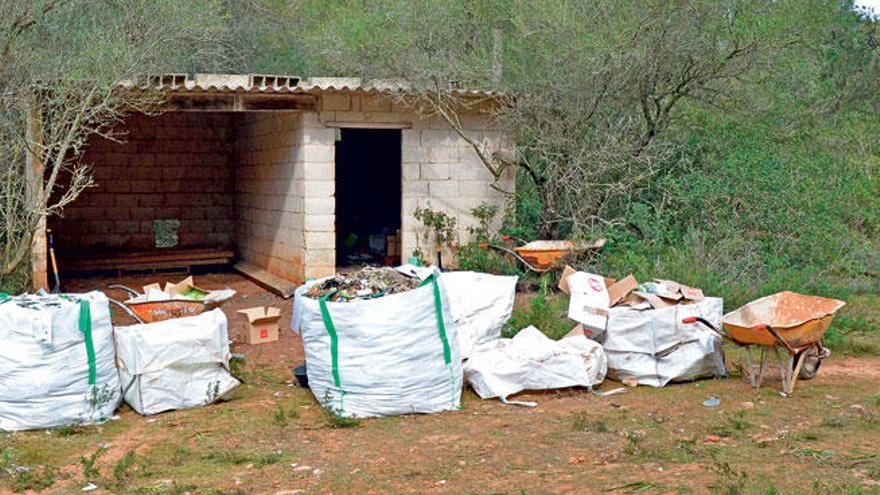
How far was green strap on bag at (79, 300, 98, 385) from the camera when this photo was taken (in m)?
6.37

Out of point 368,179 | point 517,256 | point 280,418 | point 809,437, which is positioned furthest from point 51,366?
point 368,179

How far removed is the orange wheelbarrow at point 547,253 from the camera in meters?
10.5

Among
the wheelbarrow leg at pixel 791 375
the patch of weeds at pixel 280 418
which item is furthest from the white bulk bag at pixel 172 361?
the wheelbarrow leg at pixel 791 375

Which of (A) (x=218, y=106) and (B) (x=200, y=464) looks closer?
(B) (x=200, y=464)

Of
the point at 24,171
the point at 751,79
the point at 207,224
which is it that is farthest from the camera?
the point at 207,224

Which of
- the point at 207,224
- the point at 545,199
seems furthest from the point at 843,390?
the point at 207,224

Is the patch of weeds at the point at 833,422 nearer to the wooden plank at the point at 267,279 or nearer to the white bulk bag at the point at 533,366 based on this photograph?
the white bulk bag at the point at 533,366

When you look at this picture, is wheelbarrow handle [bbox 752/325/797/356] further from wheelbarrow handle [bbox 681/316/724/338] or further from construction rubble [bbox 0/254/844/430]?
wheelbarrow handle [bbox 681/316/724/338]

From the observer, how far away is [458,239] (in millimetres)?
12102

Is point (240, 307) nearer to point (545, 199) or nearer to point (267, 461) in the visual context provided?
point (545, 199)

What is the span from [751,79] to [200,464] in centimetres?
914

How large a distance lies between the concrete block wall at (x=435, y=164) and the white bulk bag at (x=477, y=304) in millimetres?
3960

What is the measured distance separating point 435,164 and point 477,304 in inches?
175

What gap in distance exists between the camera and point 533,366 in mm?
7164
